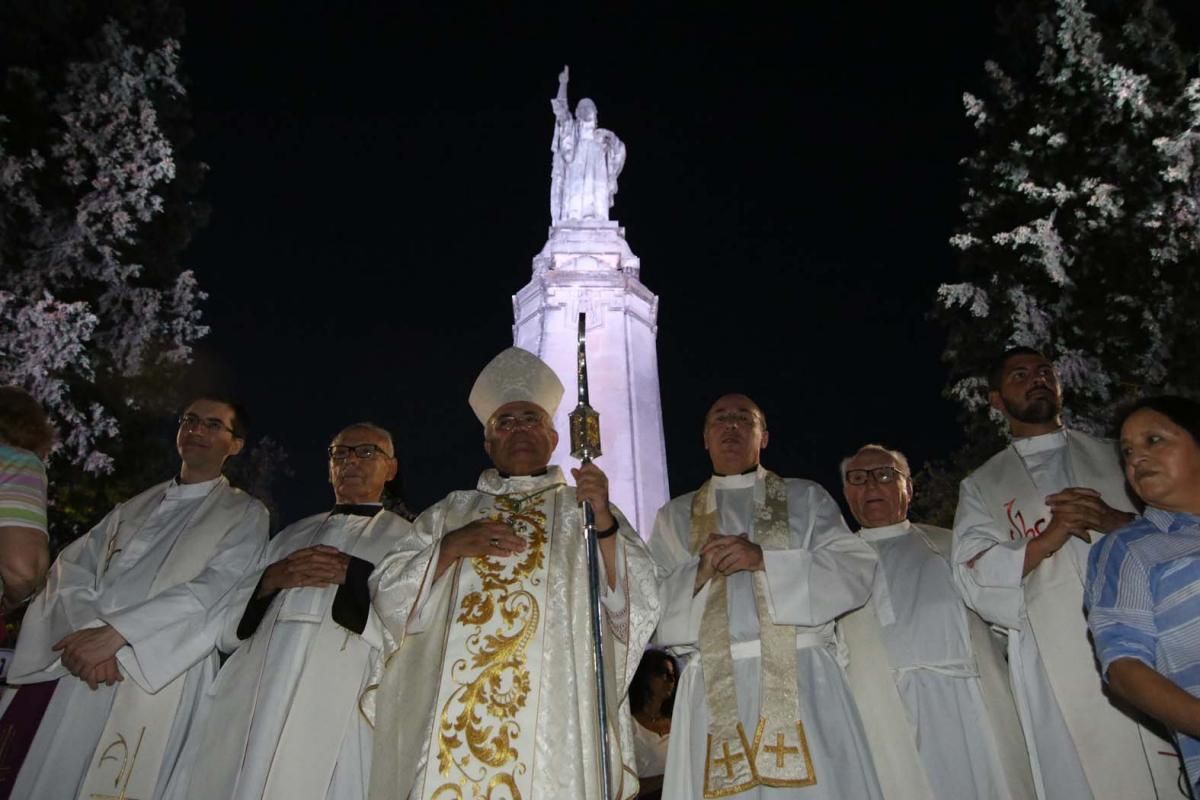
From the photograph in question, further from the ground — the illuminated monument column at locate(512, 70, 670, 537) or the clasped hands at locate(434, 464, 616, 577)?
the illuminated monument column at locate(512, 70, 670, 537)

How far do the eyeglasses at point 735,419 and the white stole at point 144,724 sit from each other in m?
2.84

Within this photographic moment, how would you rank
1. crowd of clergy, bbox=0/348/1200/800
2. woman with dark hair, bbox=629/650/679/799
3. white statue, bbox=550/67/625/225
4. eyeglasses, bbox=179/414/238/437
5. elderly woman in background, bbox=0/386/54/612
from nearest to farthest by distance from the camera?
elderly woman in background, bbox=0/386/54/612 → crowd of clergy, bbox=0/348/1200/800 → eyeglasses, bbox=179/414/238/437 → woman with dark hair, bbox=629/650/679/799 → white statue, bbox=550/67/625/225

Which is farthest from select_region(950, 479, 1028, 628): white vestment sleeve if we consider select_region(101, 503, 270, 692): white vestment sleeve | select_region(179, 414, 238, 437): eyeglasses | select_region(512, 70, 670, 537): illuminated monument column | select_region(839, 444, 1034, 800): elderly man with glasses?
select_region(512, 70, 670, 537): illuminated monument column

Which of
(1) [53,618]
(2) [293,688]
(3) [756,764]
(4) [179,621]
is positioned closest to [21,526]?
(4) [179,621]

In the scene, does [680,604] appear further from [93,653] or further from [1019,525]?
[93,653]

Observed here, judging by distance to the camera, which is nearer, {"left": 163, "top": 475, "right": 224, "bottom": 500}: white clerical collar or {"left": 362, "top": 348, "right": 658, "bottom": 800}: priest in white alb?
{"left": 362, "top": 348, "right": 658, "bottom": 800}: priest in white alb

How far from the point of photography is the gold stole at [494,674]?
13.9 ft

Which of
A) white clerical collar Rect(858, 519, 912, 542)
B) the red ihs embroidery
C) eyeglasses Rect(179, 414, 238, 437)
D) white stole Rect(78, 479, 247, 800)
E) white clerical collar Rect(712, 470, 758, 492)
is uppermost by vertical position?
eyeglasses Rect(179, 414, 238, 437)

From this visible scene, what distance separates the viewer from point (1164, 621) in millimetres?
3262

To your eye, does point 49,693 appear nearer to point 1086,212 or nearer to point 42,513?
point 42,513

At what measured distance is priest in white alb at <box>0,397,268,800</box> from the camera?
4.84 m

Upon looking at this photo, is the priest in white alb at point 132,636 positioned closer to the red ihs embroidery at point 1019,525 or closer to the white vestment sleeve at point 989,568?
the white vestment sleeve at point 989,568

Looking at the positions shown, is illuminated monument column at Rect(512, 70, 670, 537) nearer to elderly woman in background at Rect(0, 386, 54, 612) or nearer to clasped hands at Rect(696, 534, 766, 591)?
clasped hands at Rect(696, 534, 766, 591)

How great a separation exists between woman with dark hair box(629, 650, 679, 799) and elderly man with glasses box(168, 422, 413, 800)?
291cm
